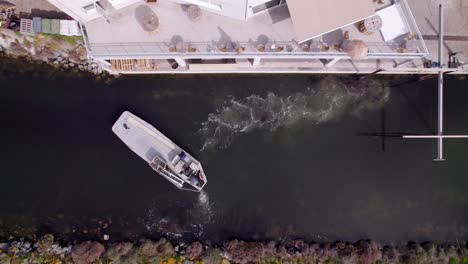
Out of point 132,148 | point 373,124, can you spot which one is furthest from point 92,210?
point 373,124

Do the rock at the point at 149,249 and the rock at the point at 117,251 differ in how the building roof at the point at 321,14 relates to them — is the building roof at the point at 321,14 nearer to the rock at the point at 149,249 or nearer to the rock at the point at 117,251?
the rock at the point at 149,249

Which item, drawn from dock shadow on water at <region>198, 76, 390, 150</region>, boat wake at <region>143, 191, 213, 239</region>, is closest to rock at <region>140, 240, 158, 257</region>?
boat wake at <region>143, 191, 213, 239</region>

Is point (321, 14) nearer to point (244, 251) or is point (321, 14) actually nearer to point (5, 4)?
point (244, 251)

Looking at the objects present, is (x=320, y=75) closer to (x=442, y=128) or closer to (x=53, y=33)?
(x=442, y=128)

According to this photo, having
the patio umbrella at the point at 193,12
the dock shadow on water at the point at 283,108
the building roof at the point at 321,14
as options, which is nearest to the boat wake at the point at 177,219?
the dock shadow on water at the point at 283,108

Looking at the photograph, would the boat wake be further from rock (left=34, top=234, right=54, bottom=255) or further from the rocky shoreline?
the rocky shoreline
